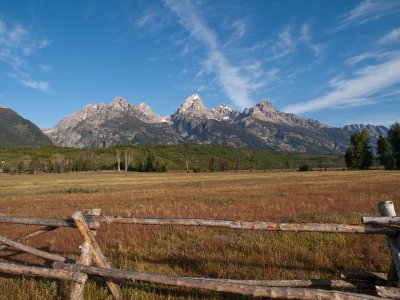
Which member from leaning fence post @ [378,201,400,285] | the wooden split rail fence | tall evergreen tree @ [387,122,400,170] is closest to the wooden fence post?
the wooden split rail fence

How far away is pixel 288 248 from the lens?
10.4 metres

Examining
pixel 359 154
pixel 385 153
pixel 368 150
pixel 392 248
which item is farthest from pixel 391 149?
pixel 392 248

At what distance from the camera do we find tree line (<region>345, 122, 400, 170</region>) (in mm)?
117062

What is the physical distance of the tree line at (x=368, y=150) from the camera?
117 meters

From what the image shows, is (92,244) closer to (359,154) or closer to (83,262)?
(83,262)

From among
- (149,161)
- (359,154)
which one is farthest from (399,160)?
(149,161)

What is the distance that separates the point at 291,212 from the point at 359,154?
112478mm

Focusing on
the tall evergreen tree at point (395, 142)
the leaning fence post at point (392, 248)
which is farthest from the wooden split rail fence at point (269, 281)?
the tall evergreen tree at point (395, 142)

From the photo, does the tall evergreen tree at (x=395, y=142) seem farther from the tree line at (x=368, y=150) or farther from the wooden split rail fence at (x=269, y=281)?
the wooden split rail fence at (x=269, y=281)

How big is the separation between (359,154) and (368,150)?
179 inches

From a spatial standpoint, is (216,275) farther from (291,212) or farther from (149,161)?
(149,161)

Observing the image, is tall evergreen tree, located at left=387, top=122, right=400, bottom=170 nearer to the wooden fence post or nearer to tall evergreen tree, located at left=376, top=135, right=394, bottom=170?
tall evergreen tree, located at left=376, top=135, right=394, bottom=170

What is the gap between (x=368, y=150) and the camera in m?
122

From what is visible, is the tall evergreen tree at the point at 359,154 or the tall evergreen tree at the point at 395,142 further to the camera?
the tall evergreen tree at the point at 359,154
